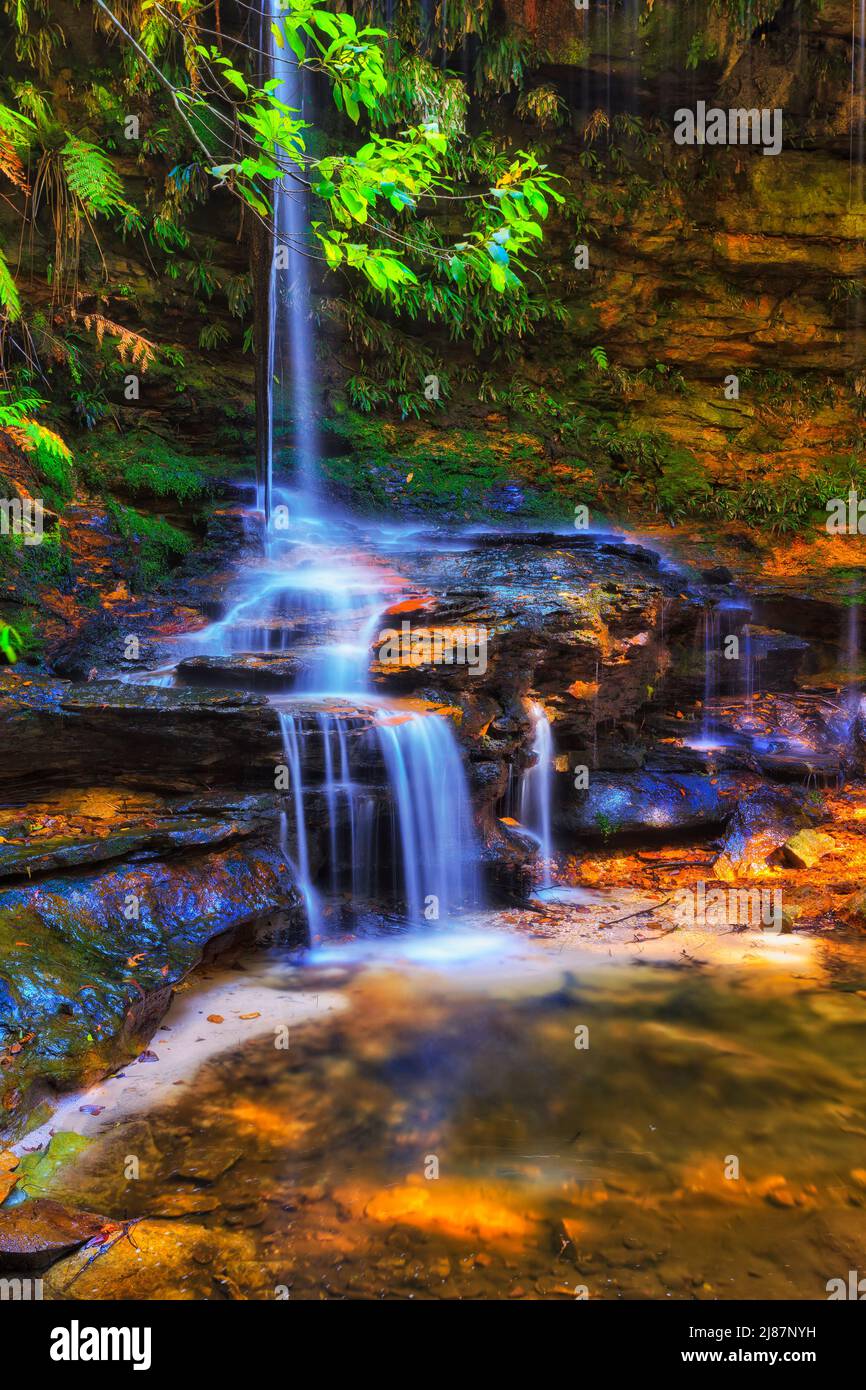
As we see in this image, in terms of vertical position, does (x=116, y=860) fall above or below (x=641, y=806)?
above

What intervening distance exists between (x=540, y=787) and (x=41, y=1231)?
5319 mm

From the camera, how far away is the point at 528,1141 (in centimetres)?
366

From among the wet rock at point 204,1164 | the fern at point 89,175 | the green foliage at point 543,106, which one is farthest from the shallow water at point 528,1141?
the green foliage at point 543,106

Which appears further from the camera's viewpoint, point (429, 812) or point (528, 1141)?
point (429, 812)

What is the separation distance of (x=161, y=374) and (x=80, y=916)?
9516 mm

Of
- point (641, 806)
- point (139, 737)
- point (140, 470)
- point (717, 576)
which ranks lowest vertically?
point (641, 806)

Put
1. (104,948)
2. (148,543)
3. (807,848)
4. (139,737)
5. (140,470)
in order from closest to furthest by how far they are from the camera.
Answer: (104,948) < (139,737) < (807,848) < (148,543) < (140,470)

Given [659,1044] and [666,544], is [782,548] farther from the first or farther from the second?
[659,1044]

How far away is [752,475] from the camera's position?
1341cm

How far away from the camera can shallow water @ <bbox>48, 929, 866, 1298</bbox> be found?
2.89 m

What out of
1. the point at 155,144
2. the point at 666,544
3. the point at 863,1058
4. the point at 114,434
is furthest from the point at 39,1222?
the point at 155,144

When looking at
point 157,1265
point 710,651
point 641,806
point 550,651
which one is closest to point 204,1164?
point 157,1265

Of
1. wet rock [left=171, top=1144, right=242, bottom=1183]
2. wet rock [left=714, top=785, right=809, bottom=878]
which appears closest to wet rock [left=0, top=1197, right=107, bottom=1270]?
wet rock [left=171, top=1144, right=242, bottom=1183]

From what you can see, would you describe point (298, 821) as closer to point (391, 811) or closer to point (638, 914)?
point (391, 811)
